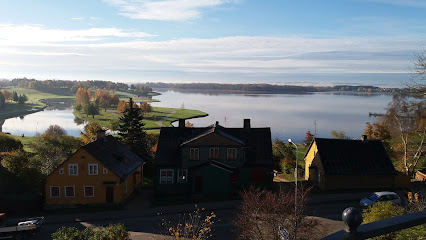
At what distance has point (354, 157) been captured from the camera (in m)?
41.0

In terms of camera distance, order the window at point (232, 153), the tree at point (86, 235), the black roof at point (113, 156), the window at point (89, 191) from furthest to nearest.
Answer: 1. the window at point (232, 153)
2. the black roof at point (113, 156)
3. the window at point (89, 191)
4. the tree at point (86, 235)

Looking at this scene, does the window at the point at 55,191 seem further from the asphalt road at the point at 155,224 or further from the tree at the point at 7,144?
the tree at the point at 7,144

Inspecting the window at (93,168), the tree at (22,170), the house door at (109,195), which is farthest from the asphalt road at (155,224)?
the tree at (22,170)

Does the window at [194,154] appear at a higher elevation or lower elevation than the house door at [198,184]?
higher

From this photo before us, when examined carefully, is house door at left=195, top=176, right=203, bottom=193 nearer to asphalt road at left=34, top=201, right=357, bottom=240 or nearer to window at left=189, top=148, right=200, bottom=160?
window at left=189, top=148, right=200, bottom=160

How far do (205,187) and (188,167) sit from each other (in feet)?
9.28

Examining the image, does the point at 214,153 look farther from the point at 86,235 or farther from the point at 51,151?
the point at 51,151

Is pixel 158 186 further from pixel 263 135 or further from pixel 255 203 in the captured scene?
pixel 255 203

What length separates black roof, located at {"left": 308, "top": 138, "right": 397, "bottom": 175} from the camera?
1567 inches

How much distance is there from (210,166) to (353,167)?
1640cm

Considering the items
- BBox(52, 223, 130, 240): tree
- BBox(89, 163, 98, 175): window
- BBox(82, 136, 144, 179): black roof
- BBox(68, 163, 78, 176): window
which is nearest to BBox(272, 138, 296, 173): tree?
BBox(82, 136, 144, 179): black roof

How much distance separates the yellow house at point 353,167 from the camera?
39.7m

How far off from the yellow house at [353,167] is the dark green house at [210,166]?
661cm

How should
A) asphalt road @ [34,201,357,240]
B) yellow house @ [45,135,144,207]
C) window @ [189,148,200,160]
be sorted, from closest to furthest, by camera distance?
1. asphalt road @ [34,201,357,240]
2. yellow house @ [45,135,144,207]
3. window @ [189,148,200,160]
